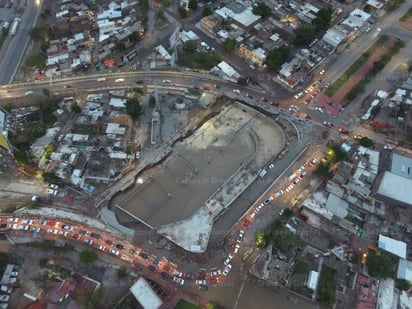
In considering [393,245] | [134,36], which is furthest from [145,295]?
[134,36]

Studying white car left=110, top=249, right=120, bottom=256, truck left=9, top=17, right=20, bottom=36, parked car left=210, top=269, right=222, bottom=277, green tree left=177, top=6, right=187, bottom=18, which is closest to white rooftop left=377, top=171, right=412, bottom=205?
parked car left=210, top=269, right=222, bottom=277

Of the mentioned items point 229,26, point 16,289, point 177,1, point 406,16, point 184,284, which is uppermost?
point 177,1

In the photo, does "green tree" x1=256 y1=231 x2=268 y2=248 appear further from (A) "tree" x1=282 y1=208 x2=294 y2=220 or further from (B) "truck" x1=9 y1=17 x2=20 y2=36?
Answer: (B) "truck" x1=9 y1=17 x2=20 y2=36

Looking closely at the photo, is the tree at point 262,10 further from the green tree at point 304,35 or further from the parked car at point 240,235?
the parked car at point 240,235

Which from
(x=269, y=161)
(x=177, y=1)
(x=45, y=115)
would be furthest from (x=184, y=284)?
→ (x=177, y=1)

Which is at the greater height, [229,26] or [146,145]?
[229,26]

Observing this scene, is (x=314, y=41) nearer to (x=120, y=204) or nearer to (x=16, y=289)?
(x=120, y=204)
